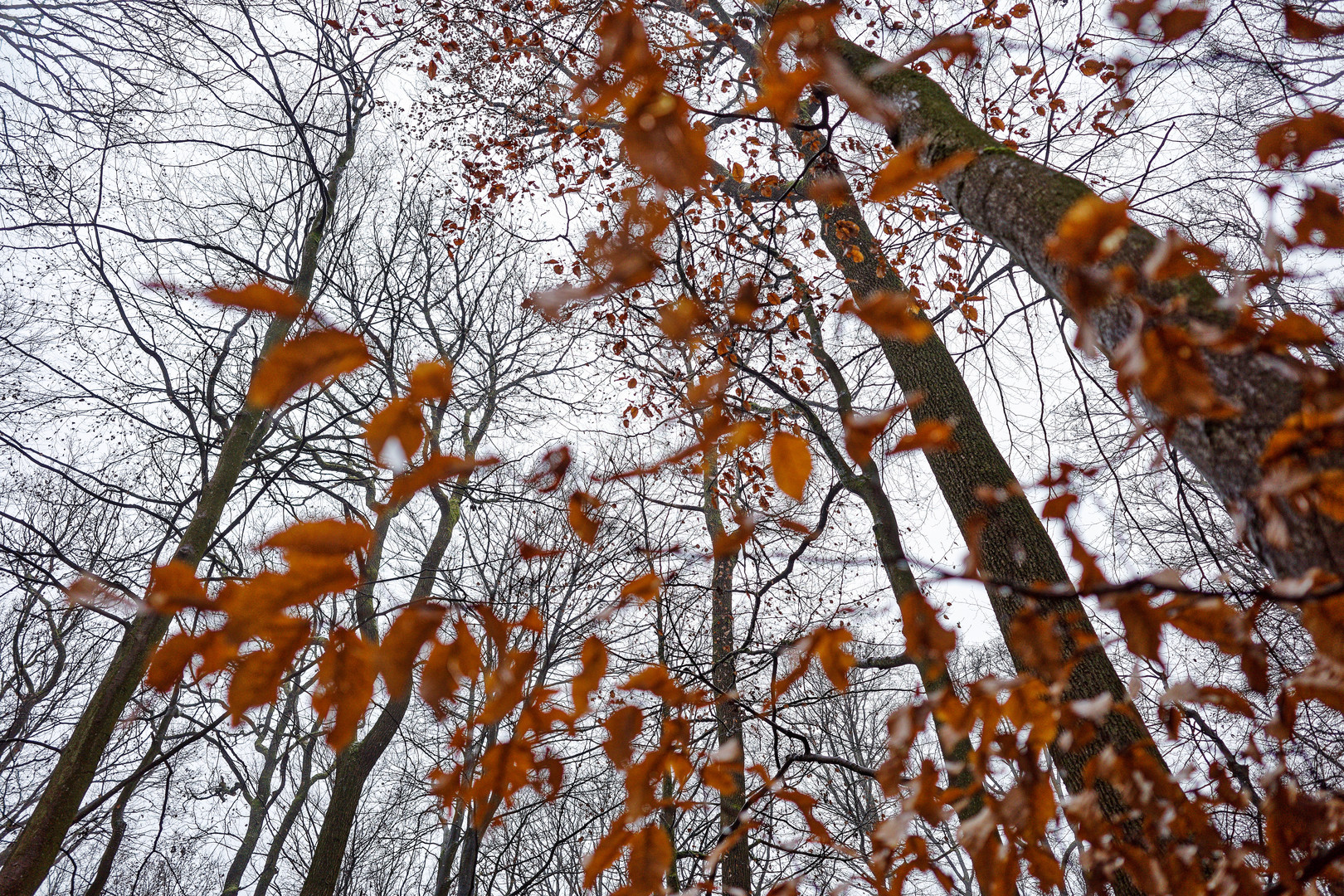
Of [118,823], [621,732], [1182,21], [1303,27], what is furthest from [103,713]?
[1303,27]

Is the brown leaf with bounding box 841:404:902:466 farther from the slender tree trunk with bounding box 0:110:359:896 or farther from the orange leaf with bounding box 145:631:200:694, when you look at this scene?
the slender tree trunk with bounding box 0:110:359:896

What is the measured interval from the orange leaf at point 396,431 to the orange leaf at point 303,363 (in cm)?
14

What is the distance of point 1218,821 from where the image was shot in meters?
4.98

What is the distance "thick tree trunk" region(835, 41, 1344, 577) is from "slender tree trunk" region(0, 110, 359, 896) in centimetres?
248

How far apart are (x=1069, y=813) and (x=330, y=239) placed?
5.43 metres

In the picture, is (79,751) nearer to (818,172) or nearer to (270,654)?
(270,654)

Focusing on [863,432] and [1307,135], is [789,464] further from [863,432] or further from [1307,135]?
[1307,135]

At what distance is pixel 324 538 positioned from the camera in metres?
1.28

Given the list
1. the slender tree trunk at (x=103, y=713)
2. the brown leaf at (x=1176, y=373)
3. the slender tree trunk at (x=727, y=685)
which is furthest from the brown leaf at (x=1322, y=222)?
the slender tree trunk at (x=103, y=713)

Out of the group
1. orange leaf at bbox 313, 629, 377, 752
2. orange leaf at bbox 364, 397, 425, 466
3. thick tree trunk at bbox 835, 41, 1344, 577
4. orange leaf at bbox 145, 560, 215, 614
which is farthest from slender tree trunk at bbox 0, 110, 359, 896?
thick tree trunk at bbox 835, 41, 1344, 577

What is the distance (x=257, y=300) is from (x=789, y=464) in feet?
4.38

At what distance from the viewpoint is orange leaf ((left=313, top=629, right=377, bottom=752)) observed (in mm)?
1516

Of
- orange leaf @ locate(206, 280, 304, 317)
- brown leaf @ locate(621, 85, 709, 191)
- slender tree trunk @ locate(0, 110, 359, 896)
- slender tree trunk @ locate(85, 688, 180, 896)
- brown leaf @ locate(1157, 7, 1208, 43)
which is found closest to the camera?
orange leaf @ locate(206, 280, 304, 317)

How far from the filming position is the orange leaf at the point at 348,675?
152 cm
